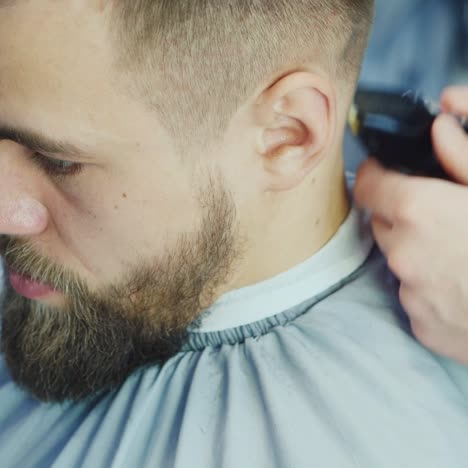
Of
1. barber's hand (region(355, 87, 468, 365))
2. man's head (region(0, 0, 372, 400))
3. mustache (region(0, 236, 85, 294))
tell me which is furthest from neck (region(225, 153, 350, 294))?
mustache (region(0, 236, 85, 294))

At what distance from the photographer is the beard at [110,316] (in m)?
0.86

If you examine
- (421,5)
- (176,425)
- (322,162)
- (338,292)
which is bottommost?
(176,425)

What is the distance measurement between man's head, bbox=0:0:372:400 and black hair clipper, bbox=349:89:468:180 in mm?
43

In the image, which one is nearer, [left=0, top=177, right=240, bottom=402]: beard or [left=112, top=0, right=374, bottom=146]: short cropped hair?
[left=112, top=0, right=374, bottom=146]: short cropped hair

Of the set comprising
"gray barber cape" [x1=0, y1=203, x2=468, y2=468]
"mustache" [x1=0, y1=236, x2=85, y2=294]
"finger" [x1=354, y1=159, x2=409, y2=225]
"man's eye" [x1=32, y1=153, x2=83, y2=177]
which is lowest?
"gray barber cape" [x1=0, y1=203, x2=468, y2=468]

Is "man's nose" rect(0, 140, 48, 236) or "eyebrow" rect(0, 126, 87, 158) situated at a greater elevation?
"eyebrow" rect(0, 126, 87, 158)

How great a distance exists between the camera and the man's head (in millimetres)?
709

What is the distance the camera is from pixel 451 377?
0.85 m

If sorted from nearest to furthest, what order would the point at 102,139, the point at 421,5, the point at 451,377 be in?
the point at 102,139
the point at 451,377
the point at 421,5

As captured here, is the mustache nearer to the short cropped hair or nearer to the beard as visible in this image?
the beard

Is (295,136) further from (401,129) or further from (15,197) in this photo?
(15,197)

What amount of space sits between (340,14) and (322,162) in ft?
0.65

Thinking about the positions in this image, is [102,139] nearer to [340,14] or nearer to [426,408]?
[340,14]

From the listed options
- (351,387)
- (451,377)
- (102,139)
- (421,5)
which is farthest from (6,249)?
(421,5)
